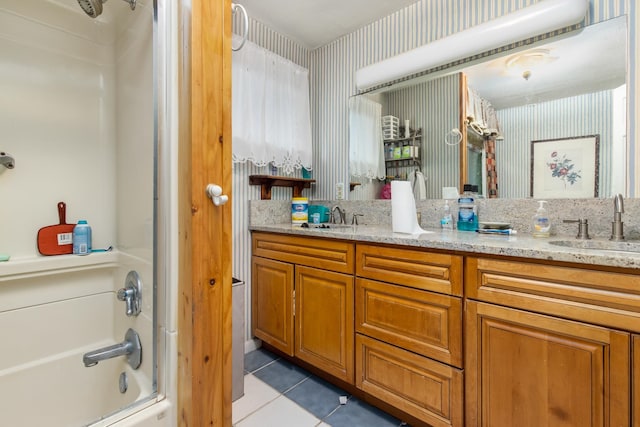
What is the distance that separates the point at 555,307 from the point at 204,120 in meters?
1.28

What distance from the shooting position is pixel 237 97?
6.62ft

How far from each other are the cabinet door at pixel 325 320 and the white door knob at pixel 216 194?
3.19ft

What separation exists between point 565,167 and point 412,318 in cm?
113

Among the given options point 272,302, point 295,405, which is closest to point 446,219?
point 272,302

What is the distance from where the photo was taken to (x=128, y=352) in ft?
3.46

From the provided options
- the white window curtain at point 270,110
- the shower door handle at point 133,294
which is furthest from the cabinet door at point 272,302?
the shower door handle at point 133,294

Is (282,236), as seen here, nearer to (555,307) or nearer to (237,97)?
(237,97)

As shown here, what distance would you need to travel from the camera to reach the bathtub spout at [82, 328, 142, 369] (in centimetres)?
99

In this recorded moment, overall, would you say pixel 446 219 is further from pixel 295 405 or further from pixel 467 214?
pixel 295 405

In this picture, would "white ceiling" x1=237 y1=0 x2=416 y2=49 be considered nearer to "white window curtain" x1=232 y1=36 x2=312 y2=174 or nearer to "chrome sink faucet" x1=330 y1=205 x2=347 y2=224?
"white window curtain" x1=232 y1=36 x2=312 y2=174

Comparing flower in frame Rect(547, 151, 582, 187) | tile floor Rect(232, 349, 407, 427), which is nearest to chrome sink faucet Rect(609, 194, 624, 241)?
flower in frame Rect(547, 151, 582, 187)


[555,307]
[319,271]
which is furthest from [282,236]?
[555,307]

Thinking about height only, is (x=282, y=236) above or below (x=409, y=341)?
above

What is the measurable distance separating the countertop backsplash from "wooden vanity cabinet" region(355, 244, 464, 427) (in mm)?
679
